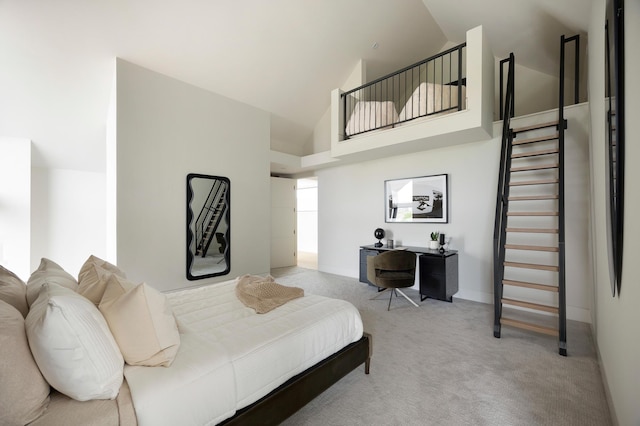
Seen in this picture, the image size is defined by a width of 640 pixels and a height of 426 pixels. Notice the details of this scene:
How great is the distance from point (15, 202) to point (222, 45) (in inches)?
142

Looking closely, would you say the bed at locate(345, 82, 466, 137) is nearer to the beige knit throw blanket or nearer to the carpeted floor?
the carpeted floor

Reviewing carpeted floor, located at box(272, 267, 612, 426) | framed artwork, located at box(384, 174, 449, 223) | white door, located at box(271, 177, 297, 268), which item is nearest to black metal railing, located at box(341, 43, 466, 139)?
framed artwork, located at box(384, 174, 449, 223)

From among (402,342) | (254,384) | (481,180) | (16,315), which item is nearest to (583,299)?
(481,180)

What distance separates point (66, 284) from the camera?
1562 millimetres

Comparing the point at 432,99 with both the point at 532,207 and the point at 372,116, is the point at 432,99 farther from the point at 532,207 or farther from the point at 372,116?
the point at 532,207

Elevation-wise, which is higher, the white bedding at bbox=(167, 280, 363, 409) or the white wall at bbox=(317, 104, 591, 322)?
the white wall at bbox=(317, 104, 591, 322)

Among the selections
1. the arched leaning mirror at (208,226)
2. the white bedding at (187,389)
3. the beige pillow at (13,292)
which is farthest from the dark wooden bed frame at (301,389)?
the arched leaning mirror at (208,226)

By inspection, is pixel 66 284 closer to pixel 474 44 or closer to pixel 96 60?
pixel 96 60

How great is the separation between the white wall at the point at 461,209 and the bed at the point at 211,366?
8.85 feet

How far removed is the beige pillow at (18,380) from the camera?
2.91 feet

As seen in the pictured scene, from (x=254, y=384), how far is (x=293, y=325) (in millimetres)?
396

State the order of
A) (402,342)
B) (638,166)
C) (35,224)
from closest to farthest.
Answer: (638,166), (402,342), (35,224)

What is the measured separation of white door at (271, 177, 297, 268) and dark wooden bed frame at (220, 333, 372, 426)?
4.48 m

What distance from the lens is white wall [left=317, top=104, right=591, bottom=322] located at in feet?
10.7
